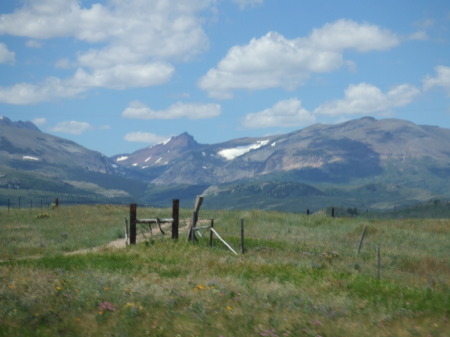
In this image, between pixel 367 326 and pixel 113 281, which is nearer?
pixel 367 326

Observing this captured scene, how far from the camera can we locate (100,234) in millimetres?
52219

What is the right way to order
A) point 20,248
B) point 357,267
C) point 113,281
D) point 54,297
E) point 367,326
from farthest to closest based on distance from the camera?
point 20,248 → point 357,267 → point 113,281 → point 54,297 → point 367,326

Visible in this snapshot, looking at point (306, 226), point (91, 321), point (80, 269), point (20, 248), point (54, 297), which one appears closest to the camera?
point (91, 321)

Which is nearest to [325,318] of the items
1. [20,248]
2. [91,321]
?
[91,321]

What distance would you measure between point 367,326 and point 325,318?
1233 millimetres

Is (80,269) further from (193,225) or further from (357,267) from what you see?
(357,267)

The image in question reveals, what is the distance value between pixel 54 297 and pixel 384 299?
401 inches

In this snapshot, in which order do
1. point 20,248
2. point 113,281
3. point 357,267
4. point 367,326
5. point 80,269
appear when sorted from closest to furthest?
1. point 367,326
2. point 113,281
3. point 80,269
4. point 357,267
5. point 20,248

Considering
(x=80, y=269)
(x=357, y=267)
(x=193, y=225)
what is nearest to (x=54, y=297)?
(x=80, y=269)

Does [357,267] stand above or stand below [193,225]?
below

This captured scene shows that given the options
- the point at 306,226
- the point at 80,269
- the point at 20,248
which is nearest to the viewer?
the point at 80,269

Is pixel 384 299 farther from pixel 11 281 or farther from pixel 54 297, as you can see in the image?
pixel 11 281

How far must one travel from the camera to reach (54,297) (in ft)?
60.8

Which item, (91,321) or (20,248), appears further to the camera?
(20,248)
